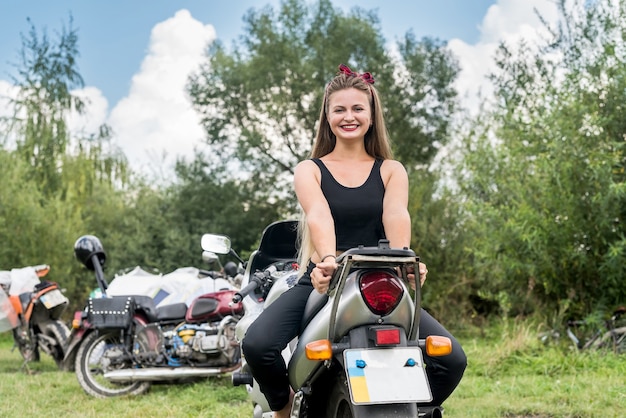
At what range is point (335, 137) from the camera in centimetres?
335

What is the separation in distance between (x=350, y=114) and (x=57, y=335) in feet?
20.8

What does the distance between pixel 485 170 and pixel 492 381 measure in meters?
5.39

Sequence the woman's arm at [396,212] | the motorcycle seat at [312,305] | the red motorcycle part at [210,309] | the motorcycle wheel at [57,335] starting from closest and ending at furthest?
the motorcycle seat at [312,305], the woman's arm at [396,212], the red motorcycle part at [210,309], the motorcycle wheel at [57,335]

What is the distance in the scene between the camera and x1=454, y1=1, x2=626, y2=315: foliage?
305 inches

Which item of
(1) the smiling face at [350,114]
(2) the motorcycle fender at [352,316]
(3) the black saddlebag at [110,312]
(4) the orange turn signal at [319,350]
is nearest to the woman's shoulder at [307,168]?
(1) the smiling face at [350,114]

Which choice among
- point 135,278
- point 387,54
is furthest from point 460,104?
point 135,278

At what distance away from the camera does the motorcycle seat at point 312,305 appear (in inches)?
110

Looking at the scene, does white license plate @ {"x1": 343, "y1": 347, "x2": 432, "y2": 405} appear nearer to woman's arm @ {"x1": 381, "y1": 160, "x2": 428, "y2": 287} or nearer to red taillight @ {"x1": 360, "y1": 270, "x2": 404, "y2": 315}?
red taillight @ {"x1": 360, "y1": 270, "x2": 404, "y2": 315}

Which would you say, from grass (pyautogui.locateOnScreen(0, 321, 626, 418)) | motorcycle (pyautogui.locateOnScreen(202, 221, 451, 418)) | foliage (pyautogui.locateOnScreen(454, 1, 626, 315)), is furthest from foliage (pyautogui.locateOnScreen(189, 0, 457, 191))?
motorcycle (pyautogui.locateOnScreen(202, 221, 451, 418))

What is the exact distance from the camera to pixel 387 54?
23734mm

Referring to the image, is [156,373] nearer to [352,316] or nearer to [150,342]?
[150,342]

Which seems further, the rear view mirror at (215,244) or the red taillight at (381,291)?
the rear view mirror at (215,244)

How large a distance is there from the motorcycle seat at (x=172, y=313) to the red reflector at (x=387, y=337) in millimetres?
4261

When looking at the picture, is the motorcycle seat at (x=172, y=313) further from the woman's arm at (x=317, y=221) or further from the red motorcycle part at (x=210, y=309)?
the woman's arm at (x=317, y=221)
